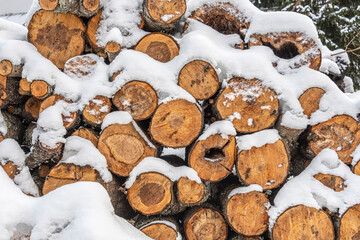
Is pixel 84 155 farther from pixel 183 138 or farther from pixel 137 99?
pixel 183 138

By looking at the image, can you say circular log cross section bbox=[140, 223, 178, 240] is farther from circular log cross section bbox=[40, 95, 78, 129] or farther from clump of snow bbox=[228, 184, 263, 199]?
circular log cross section bbox=[40, 95, 78, 129]

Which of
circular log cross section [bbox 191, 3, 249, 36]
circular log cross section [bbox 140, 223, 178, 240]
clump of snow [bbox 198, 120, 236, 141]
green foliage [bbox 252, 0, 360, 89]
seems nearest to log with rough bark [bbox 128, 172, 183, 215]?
circular log cross section [bbox 140, 223, 178, 240]

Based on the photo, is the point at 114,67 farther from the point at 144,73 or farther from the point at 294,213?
the point at 294,213

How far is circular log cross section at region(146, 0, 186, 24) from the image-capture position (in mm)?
2131

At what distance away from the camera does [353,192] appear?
6.61 ft

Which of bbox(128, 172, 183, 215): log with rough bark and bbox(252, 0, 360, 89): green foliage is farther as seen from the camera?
bbox(252, 0, 360, 89): green foliage

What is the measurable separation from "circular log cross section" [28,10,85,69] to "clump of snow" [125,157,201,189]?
0.99 metres

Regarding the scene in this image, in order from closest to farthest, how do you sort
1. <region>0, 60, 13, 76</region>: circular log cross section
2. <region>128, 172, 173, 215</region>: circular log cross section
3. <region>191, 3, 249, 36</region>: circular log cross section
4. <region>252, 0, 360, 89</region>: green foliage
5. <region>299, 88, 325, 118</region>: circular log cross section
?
<region>128, 172, 173, 215</region>: circular log cross section, <region>0, 60, 13, 76</region>: circular log cross section, <region>299, 88, 325, 118</region>: circular log cross section, <region>191, 3, 249, 36</region>: circular log cross section, <region>252, 0, 360, 89</region>: green foliage

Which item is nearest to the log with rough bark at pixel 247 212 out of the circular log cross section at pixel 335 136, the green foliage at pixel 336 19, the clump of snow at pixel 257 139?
the clump of snow at pixel 257 139

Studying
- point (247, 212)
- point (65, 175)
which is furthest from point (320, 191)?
point (65, 175)

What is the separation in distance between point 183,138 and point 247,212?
2.13 feet

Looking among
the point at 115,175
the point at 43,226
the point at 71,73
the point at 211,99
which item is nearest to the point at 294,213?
the point at 211,99

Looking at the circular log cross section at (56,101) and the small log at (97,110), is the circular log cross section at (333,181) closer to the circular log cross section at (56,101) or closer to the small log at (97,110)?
the small log at (97,110)

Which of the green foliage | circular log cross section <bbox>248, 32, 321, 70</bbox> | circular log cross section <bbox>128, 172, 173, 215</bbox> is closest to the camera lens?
circular log cross section <bbox>128, 172, 173, 215</bbox>
